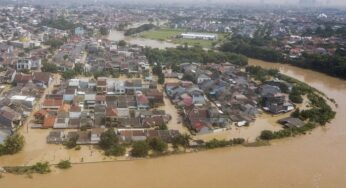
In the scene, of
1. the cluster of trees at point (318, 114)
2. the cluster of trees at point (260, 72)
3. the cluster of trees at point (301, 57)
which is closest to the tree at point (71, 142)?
the cluster of trees at point (318, 114)

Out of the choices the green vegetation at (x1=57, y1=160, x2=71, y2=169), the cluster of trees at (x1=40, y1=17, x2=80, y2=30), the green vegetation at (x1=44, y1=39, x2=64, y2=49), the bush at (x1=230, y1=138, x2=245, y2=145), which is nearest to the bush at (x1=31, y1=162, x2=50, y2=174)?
the green vegetation at (x1=57, y1=160, x2=71, y2=169)

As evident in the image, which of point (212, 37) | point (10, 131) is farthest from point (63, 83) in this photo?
point (212, 37)

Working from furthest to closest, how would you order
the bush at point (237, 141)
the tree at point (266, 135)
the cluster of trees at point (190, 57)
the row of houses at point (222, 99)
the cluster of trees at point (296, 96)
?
the cluster of trees at point (190, 57)
the cluster of trees at point (296, 96)
the row of houses at point (222, 99)
the tree at point (266, 135)
the bush at point (237, 141)

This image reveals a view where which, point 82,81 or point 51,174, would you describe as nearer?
point 51,174

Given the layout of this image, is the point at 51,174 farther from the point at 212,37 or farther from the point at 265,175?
the point at 212,37

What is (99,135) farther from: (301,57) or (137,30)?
(137,30)

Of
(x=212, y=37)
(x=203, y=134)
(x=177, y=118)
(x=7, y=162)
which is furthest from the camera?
(x=212, y=37)

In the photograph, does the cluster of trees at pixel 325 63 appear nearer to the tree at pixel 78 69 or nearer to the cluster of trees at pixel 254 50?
the cluster of trees at pixel 254 50
